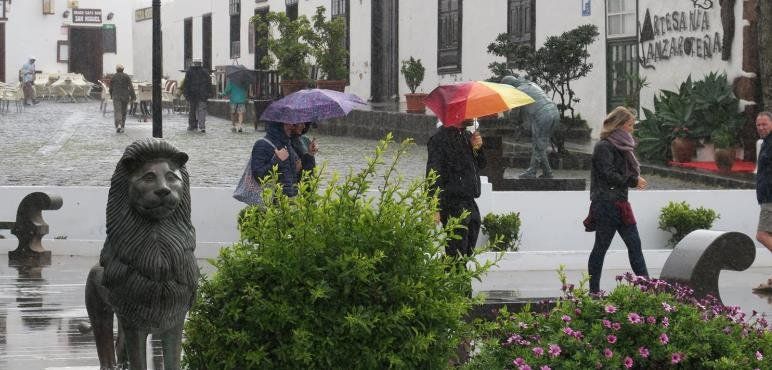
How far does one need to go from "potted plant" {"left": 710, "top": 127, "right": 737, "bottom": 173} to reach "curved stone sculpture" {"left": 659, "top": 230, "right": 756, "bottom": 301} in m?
11.7

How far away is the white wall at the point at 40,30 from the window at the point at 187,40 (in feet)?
18.3

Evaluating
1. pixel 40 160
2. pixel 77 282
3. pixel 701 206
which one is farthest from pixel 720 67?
pixel 77 282

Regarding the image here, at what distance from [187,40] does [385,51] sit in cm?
1782

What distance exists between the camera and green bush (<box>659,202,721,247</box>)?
1375 centimetres

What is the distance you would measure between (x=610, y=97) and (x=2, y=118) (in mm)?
16611

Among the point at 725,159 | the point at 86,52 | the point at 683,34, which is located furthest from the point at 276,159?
the point at 86,52

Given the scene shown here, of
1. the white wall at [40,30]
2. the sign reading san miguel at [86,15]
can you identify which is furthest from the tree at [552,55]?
the sign reading san miguel at [86,15]

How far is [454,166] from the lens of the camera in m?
10.5

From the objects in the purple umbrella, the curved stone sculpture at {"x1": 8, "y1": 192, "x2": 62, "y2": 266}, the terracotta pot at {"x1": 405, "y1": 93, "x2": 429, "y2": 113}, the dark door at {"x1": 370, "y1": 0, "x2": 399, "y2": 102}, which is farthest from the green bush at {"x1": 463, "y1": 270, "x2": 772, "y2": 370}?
the dark door at {"x1": 370, "y1": 0, "x2": 399, "y2": 102}

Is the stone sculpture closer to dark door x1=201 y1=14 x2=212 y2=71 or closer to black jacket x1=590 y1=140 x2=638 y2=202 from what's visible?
black jacket x1=590 y1=140 x2=638 y2=202

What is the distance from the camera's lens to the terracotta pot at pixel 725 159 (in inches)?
754

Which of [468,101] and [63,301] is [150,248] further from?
[468,101]

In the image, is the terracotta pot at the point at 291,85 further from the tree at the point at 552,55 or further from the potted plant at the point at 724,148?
the potted plant at the point at 724,148

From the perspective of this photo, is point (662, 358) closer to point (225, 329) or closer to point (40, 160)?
point (225, 329)
